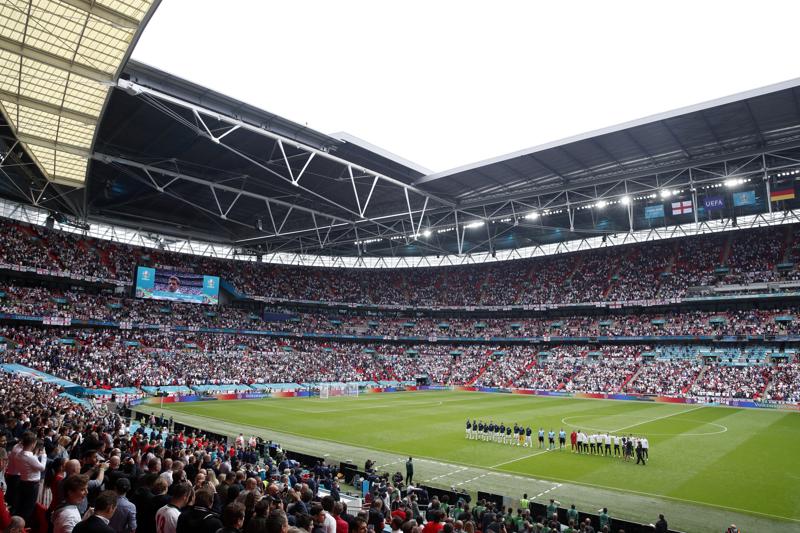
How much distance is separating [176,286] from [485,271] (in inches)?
1706

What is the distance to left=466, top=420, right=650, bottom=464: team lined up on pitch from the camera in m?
24.0

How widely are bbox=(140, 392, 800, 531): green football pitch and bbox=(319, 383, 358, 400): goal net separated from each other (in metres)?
5.60

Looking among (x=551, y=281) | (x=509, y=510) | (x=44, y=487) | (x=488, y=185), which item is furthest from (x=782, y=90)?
(x=551, y=281)

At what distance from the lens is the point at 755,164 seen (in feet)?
130

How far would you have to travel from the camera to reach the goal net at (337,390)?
2051 inches

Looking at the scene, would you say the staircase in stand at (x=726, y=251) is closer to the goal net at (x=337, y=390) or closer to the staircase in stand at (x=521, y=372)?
the staircase in stand at (x=521, y=372)

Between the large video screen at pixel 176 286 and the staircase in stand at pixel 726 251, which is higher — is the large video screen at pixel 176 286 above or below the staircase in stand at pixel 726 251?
below

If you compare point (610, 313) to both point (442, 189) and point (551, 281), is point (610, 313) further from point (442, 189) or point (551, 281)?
→ point (442, 189)

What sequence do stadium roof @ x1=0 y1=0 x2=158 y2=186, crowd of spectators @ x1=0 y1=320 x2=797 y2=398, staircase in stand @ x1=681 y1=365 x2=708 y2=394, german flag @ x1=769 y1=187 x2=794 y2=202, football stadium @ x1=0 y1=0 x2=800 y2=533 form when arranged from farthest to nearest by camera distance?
staircase in stand @ x1=681 y1=365 x2=708 y2=394 < crowd of spectators @ x1=0 y1=320 x2=797 y2=398 < german flag @ x1=769 y1=187 x2=794 y2=202 < stadium roof @ x1=0 y1=0 x2=158 y2=186 < football stadium @ x1=0 y1=0 x2=800 y2=533

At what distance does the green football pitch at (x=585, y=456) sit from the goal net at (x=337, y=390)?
5601mm

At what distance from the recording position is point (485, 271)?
7831 cm

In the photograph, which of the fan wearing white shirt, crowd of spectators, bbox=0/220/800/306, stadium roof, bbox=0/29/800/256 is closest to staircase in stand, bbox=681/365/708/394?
crowd of spectators, bbox=0/220/800/306

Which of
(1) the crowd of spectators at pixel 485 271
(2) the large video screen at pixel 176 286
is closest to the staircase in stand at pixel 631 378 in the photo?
(1) the crowd of spectators at pixel 485 271

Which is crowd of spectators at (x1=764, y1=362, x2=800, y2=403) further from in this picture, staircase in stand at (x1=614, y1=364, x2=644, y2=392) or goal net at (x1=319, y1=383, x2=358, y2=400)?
goal net at (x1=319, y1=383, x2=358, y2=400)
